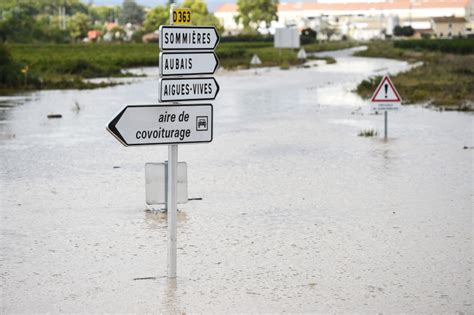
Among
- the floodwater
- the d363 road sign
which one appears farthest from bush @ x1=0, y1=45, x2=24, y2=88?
the d363 road sign

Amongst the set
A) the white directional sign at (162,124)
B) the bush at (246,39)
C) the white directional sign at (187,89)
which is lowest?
the bush at (246,39)

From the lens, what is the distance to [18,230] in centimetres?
1164

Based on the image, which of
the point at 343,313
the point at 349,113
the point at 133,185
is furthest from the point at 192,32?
the point at 349,113

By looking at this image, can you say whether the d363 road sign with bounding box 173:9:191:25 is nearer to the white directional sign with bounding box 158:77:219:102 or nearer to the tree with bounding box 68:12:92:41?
the white directional sign with bounding box 158:77:219:102

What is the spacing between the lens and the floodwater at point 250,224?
345 inches

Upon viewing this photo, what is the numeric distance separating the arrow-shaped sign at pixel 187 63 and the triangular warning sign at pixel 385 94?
12240mm

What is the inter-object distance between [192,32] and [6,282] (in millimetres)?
2679

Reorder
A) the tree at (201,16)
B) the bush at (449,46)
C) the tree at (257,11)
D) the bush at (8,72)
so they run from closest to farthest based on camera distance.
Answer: the bush at (8,72) → the bush at (449,46) → the tree at (201,16) → the tree at (257,11)

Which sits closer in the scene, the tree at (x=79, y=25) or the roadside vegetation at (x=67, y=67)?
the roadside vegetation at (x=67, y=67)

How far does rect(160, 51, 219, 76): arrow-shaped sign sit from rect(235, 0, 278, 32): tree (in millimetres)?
180924

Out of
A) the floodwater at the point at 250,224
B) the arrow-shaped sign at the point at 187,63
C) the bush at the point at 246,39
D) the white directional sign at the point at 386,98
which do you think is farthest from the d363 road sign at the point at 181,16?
the bush at the point at 246,39

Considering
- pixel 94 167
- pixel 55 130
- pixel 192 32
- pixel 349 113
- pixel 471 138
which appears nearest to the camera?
pixel 192 32

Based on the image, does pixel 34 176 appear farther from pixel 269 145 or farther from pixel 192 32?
pixel 192 32

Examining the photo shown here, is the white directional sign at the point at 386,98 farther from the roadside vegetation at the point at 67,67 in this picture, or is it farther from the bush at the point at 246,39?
the bush at the point at 246,39
